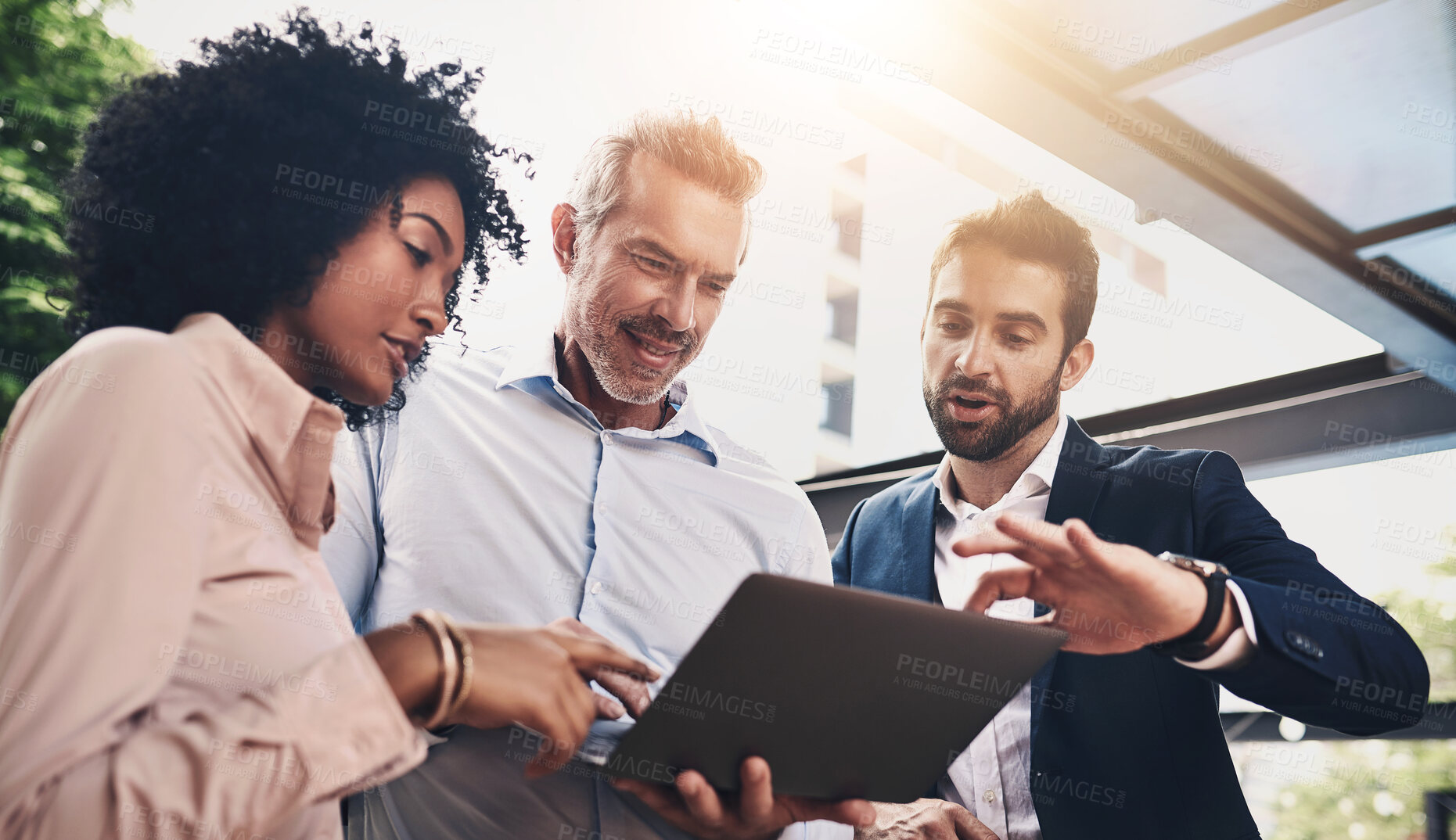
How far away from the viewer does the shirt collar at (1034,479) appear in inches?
98.1

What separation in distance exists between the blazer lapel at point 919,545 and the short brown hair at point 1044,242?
59 cm

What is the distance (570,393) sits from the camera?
2170mm

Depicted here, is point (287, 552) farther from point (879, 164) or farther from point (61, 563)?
point (879, 164)

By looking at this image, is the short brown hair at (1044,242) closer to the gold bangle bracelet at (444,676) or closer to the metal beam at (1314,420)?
the metal beam at (1314,420)

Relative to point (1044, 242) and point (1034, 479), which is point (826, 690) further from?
point (1044, 242)

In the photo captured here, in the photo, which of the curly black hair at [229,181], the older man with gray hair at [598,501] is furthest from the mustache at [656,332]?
the curly black hair at [229,181]

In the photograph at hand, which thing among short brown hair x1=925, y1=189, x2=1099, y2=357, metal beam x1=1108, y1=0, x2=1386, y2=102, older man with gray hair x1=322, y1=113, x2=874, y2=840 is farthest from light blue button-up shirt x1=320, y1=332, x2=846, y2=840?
metal beam x1=1108, y1=0, x2=1386, y2=102

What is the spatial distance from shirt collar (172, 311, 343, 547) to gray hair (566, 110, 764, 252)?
1.26m

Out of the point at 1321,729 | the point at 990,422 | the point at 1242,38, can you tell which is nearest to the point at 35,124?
the point at 990,422

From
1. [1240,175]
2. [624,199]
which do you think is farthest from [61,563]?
[1240,175]

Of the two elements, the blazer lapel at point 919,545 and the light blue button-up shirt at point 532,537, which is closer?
the light blue button-up shirt at point 532,537

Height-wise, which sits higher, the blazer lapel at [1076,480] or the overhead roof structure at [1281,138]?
the overhead roof structure at [1281,138]

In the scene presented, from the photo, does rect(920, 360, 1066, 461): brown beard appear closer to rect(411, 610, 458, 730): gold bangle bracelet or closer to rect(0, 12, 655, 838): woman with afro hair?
rect(0, 12, 655, 838): woman with afro hair

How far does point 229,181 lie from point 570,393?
93 cm
